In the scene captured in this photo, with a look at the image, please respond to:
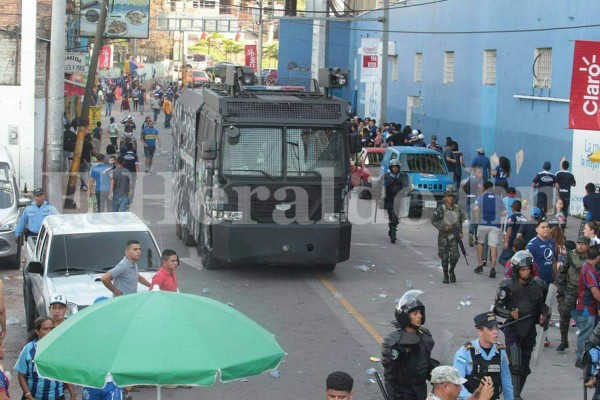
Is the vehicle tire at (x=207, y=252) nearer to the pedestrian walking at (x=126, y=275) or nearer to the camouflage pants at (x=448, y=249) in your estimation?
the camouflage pants at (x=448, y=249)

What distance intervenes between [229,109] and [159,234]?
21.6ft

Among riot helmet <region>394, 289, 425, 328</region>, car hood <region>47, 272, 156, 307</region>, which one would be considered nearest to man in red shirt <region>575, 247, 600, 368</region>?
riot helmet <region>394, 289, 425, 328</region>

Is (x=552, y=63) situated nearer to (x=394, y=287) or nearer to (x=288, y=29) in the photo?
(x=394, y=287)

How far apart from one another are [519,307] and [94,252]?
5.47 metres

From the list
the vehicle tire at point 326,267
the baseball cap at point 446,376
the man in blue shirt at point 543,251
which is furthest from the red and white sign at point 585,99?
the baseball cap at point 446,376

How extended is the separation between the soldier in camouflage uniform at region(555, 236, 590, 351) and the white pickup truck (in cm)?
513

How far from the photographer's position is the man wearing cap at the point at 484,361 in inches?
351

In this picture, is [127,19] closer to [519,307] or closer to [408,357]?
[519,307]

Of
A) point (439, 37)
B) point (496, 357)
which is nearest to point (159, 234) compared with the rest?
point (496, 357)

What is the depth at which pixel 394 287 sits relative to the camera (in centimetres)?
1866

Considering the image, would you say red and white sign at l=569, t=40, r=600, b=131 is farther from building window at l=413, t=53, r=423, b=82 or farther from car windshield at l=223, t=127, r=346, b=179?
building window at l=413, t=53, r=423, b=82

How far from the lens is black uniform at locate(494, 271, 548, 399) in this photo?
11.5m

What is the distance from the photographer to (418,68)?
47469 millimetres

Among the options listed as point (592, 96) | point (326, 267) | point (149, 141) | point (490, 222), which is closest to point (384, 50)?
point (149, 141)
